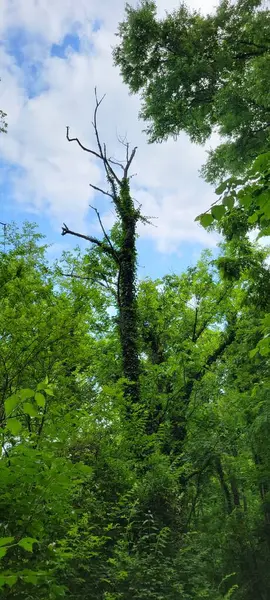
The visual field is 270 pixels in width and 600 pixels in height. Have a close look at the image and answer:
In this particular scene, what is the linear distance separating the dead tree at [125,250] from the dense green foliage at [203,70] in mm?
2337

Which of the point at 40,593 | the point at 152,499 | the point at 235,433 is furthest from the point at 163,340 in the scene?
the point at 40,593

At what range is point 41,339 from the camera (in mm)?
8039

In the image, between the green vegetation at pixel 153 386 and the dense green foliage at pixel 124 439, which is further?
the green vegetation at pixel 153 386

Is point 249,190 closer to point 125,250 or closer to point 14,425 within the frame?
point 14,425

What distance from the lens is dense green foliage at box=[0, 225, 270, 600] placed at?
2.92 m

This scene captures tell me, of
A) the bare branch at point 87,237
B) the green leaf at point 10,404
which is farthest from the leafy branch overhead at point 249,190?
the bare branch at point 87,237

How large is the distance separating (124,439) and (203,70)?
8040 mm

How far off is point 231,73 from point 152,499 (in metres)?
8.85

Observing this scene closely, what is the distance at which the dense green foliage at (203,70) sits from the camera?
8.96 m

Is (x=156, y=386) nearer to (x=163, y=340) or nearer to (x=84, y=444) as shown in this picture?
(x=163, y=340)

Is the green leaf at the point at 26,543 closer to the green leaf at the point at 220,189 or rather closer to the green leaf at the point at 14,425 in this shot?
the green leaf at the point at 14,425

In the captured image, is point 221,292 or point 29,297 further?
point 221,292

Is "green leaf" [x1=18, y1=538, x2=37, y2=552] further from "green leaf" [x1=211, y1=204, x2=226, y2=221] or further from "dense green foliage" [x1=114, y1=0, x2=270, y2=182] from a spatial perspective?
"dense green foliage" [x1=114, y1=0, x2=270, y2=182]

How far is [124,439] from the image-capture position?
25.8ft
